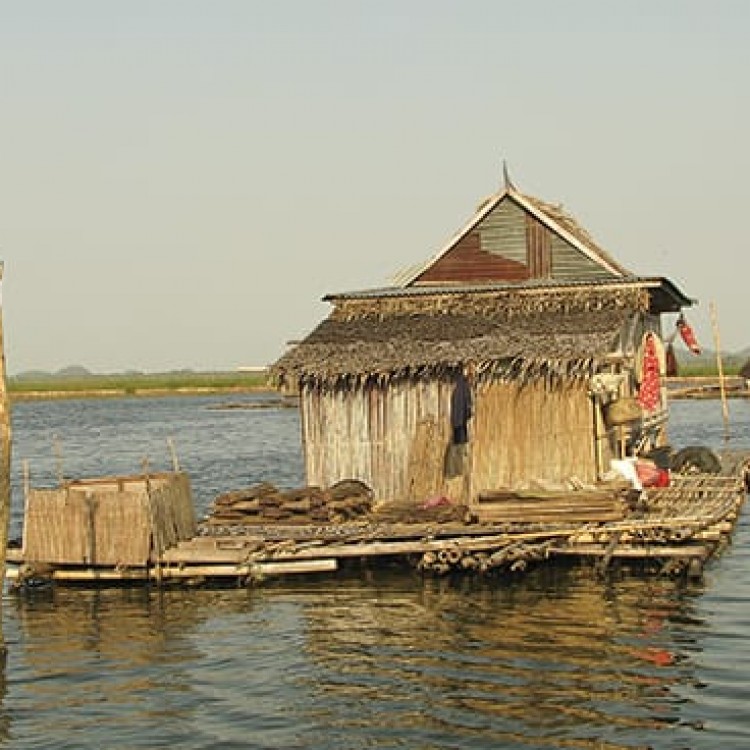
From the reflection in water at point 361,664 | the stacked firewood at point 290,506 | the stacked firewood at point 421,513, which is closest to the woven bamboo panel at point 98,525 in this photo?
the reflection in water at point 361,664

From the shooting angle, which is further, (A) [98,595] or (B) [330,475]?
(B) [330,475]

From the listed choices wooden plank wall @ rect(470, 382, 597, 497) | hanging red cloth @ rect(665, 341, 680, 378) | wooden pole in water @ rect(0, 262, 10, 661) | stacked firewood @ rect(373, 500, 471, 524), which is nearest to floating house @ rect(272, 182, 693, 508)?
wooden plank wall @ rect(470, 382, 597, 497)

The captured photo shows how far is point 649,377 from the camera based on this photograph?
28719 mm

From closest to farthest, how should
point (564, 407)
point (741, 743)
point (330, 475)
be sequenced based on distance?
point (741, 743) → point (564, 407) → point (330, 475)

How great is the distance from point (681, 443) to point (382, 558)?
3219 cm

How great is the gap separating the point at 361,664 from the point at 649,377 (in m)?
13.9

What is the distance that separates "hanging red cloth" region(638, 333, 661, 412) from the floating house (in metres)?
0.60

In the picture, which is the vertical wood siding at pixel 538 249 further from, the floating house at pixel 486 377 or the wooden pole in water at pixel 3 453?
the wooden pole in water at pixel 3 453

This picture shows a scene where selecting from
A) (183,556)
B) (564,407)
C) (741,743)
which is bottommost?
(741,743)

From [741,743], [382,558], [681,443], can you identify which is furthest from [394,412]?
[681,443]

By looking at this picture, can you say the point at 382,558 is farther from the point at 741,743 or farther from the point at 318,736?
the point at 741,743

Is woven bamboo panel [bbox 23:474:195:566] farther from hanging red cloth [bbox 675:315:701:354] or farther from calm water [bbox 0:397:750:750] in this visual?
hanging red cloth [bbox 675:315:701:354]

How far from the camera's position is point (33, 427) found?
8262 cm

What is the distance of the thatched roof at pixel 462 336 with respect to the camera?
2297 centimetres
